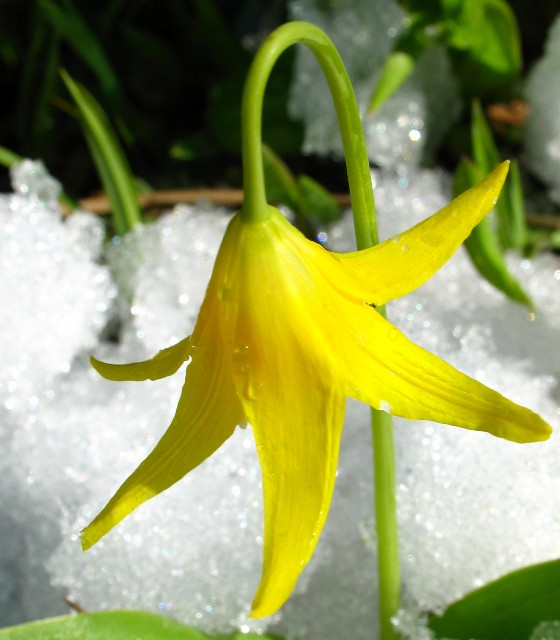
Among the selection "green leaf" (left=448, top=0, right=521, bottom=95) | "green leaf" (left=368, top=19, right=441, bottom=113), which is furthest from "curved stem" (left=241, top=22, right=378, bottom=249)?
"green leaf" (left=448, top=0, right=521, bottom=95)

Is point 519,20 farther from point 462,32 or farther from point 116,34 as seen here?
point 116,34

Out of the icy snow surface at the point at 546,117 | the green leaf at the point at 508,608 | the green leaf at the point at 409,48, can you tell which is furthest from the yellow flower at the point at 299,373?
the icy snow surface at the point at 546,117

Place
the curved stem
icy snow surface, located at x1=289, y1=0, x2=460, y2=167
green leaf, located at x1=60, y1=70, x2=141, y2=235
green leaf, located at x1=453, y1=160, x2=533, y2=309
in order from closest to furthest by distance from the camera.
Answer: the curved stem < green leaf, located at x1=453, y1=160, x2=533, y2=309 < green leaf, located at x1=60, y1=70, x2=141, y2=235 < icy snow surface, located at x1=289, y1=0, x2=460, y2=167

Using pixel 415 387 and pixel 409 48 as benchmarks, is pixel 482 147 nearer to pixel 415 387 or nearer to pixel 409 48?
pixel 409 48

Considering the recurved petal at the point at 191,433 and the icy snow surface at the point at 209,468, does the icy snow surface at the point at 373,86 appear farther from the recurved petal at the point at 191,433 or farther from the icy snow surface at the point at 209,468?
the recurved petal at the point at 191,433

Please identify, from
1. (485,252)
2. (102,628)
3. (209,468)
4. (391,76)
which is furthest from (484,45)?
Answer: (102,628)

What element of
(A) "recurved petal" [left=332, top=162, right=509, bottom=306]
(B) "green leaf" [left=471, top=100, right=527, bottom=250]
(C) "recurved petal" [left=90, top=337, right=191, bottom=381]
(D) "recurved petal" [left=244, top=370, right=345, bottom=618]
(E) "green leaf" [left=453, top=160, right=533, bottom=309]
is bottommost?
(D) "recurved petal" [left=244, top=370, right=345, bottom=618]

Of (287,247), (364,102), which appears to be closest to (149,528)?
(287,247)

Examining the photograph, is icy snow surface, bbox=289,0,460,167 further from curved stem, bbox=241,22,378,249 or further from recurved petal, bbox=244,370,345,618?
recurved petal, bbox=244,370,345,618
